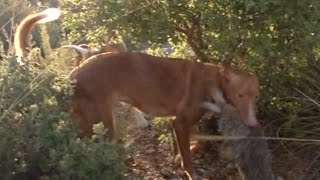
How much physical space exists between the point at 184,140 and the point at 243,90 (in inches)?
23.8

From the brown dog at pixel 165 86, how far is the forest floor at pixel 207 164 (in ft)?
1.14

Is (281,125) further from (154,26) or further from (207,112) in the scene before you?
(154,26)

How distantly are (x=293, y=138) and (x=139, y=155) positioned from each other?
4.33 feet

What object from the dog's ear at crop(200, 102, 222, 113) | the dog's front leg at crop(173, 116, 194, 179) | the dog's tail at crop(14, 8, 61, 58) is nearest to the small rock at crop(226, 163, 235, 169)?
the dog's front leg at crop(173, 116, 194, 179)

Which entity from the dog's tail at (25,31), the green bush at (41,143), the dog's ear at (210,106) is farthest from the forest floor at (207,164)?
the green bush at (41,143)

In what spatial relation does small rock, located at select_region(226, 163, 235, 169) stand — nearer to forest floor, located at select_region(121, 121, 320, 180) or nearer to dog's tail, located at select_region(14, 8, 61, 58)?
forest floor, located at select_region(121, 121, 320, 180)

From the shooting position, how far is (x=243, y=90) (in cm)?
561

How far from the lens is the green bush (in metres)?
4.19

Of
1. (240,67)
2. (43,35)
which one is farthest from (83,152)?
(240,67)

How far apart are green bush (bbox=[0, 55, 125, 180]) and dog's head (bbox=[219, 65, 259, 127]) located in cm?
149

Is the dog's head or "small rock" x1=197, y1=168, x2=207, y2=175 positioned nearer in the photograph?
the dog's head

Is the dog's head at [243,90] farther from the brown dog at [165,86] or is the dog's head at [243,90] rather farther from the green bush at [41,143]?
the green bush at [41,143]

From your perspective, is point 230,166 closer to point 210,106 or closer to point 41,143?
point 210,106

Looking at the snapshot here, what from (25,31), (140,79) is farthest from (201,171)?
(25,31)
